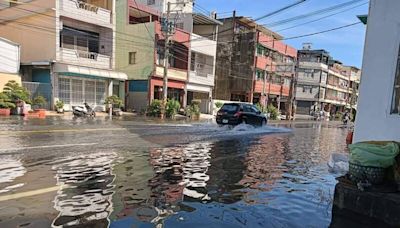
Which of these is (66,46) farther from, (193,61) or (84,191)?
(84,191)

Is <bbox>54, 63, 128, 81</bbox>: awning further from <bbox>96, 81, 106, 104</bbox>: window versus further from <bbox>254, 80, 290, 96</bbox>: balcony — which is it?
<bbox>254, 80, 290, 96</bbox>: balcony

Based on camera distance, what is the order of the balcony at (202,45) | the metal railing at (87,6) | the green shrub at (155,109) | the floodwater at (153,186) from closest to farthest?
the floodwater at (153,186), the metal railing at (87,6), the green shrub at (155,109), the balcony at (202,45)

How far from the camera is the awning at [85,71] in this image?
2330cm

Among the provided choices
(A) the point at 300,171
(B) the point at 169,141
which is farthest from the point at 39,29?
(A) the point at 300,171

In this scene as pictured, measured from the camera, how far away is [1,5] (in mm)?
26125

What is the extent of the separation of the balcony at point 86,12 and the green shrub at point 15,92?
254 inches

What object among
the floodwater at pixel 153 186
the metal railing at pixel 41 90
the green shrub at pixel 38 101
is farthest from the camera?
the metal railing at pixel 41 90

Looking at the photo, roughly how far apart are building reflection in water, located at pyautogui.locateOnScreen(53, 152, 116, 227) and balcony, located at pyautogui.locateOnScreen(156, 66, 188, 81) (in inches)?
860

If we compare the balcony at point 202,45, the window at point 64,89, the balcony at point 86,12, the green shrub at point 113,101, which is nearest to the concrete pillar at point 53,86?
the window at point 64,89

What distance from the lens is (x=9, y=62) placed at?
22312 mm

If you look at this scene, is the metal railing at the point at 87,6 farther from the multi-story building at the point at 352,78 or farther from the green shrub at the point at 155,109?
the multi-story building at the point at 352,78

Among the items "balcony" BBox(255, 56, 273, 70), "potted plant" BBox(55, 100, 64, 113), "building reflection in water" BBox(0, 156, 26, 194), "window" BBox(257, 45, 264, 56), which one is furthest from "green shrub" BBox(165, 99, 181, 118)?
"window" BBox(257, 45, 264, 56)

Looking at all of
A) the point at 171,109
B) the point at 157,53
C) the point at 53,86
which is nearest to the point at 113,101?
the point at 53,86

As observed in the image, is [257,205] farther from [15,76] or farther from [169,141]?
[15,76]
